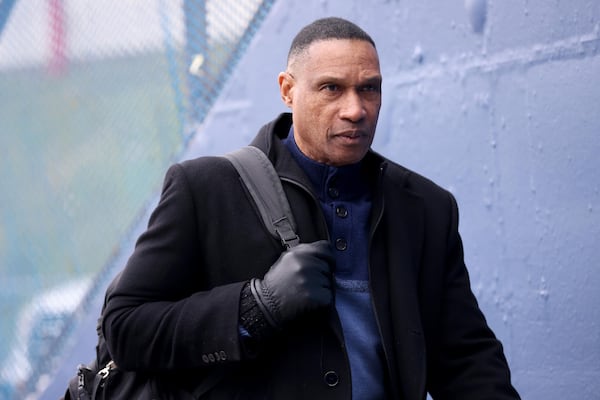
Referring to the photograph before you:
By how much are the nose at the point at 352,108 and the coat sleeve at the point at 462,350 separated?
0.48 meters

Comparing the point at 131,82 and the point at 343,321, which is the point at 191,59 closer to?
the point at 131,82

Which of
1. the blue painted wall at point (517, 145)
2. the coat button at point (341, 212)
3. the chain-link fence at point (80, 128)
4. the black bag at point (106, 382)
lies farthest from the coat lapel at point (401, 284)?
the chain-link fence at point (80, 128)

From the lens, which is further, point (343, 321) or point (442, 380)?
point (442, 380)

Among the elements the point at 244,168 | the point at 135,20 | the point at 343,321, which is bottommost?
the point at 343,321

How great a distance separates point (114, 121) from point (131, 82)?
23cm

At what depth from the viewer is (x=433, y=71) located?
3.59 metres

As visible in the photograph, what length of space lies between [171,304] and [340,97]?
0.72 meters

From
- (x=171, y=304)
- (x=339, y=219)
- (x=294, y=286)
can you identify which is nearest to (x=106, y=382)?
(x=171, y=304)

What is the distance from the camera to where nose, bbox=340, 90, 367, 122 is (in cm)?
237

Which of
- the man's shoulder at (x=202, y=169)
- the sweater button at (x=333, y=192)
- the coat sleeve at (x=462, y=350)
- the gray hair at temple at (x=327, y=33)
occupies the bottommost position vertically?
the coat sleeve at (x=462, y=350)

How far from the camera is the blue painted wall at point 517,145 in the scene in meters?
3.16

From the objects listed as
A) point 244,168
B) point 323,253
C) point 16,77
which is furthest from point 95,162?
point 323,253

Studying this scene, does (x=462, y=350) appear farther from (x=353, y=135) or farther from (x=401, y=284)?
(x=353, y=135)

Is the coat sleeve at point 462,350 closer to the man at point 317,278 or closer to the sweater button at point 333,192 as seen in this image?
the man at point 317,278
